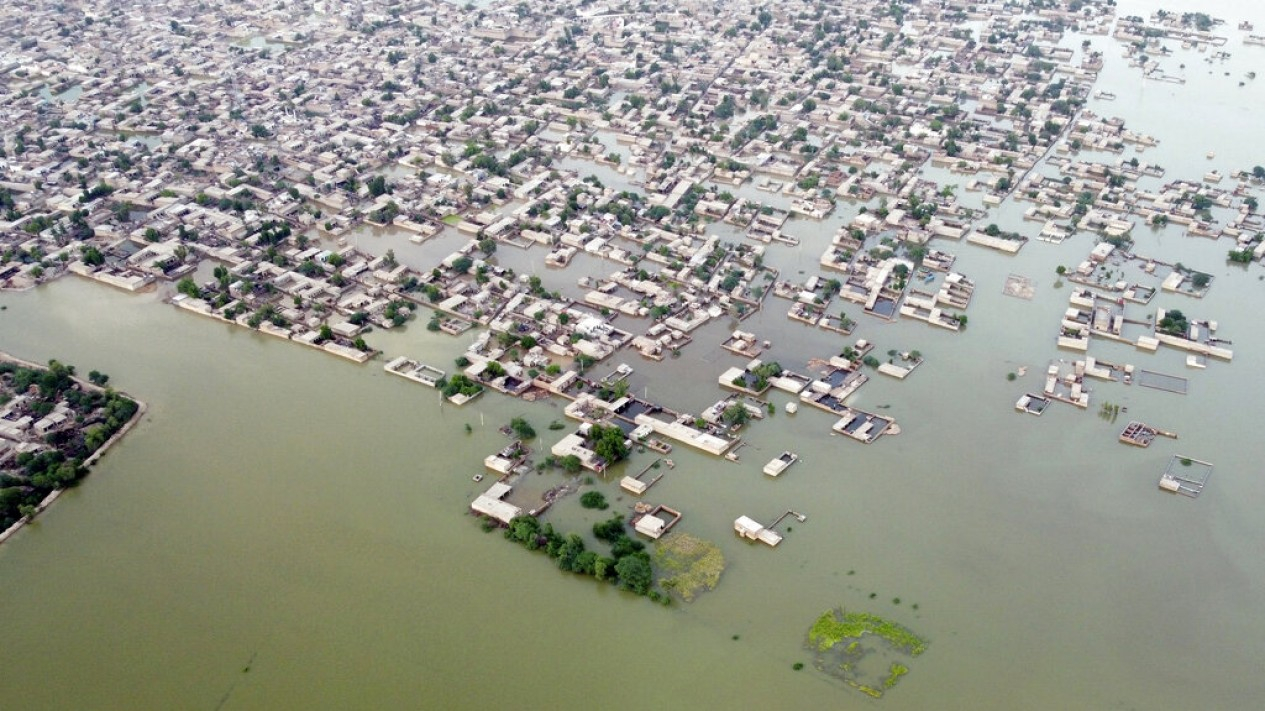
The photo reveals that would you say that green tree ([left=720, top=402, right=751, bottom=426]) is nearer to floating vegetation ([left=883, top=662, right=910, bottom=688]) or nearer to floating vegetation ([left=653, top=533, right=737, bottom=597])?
floating vegetation ([left=653, top=533, right=737, bottom=597])

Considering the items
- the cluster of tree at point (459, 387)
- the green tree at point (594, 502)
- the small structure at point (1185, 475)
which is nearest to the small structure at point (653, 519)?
the green tree at point (594, 502)

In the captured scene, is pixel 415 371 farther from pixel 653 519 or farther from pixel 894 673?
pixel 894 673

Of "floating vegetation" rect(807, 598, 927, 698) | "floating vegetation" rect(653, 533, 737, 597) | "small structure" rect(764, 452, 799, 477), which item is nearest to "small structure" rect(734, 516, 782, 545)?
"floating vegetation" rect(653, 533, 737, 597)

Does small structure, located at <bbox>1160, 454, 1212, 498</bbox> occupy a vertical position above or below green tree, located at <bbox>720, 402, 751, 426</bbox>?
below

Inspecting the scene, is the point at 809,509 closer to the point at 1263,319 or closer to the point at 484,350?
the point at 484,350

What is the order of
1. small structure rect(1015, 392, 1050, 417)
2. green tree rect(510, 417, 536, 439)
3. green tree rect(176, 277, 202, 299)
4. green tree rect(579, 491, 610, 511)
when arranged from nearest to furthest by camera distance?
1. green tree rect(579, 491, 610, 511)
2. green tree rect(510, 417, 536, 439)
3. small structure rect(1015, 392, 1050, 417)
4. green tree rect(176, 277, 202, 299)

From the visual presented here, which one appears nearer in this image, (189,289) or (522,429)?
(522,429)

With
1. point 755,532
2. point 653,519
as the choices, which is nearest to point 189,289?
point 653,519
